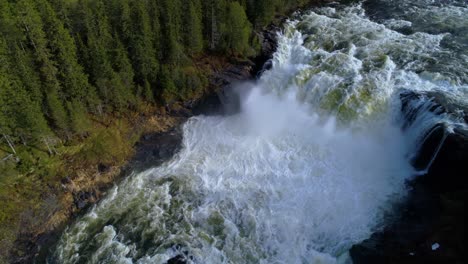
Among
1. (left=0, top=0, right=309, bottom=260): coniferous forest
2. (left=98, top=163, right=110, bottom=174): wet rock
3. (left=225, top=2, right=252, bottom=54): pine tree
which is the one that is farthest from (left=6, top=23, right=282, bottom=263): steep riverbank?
(left=225, top=2, right=252, bottom=54): pine tree

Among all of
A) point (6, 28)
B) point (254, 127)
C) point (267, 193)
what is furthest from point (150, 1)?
point (267, 193)

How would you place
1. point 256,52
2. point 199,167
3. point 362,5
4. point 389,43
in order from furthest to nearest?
Answer: point 362,5, point 256,52, point 389,43, point 199,167

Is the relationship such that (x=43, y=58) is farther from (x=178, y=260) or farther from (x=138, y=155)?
(x=178, y=260)

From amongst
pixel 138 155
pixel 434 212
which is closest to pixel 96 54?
pixel 138 155

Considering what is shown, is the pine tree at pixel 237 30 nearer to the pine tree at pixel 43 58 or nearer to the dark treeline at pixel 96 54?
the dark treeline at pixel 96 54

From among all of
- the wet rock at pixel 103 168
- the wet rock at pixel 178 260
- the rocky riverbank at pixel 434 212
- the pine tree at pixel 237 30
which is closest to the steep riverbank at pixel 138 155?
the wet rock at pixel 103 168

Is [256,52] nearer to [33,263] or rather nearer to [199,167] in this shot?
[199,167]
